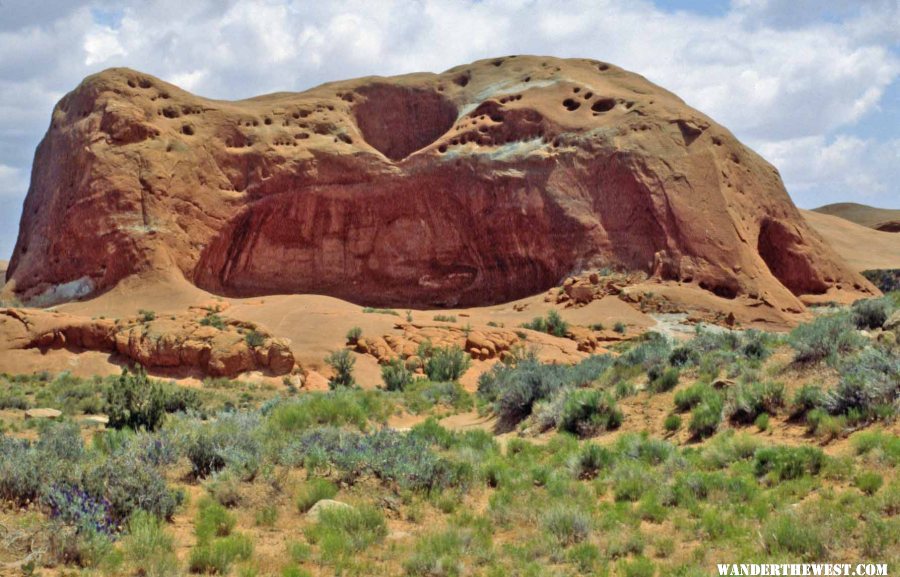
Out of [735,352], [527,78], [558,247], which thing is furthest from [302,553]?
[527,78]

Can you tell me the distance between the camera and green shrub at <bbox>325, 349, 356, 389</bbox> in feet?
70.3

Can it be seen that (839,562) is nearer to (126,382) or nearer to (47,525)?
(47,525)

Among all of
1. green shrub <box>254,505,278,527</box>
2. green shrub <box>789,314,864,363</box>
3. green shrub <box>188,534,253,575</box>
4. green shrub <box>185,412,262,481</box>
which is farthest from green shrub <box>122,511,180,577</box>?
green shrub <box>789,314,864,363</box>

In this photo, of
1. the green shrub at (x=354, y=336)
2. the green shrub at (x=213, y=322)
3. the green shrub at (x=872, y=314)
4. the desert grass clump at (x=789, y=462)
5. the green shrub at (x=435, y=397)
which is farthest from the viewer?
the green shrub at (x=354, y=336)

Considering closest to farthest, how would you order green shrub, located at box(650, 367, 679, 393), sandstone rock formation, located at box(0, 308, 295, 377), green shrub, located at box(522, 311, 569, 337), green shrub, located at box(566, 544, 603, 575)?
1. green shrub, located at box(566, 544, 603, 575)
2. green shrub, located at box(650, 367, 679, 393)
3. sandstone rock formation, located at box(0, 308, 295, 377)
4. green shrub, located at box(522, 311, 569, 337)

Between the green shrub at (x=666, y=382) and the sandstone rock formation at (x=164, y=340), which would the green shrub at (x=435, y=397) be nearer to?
the green shrub at (x=666, y=382)

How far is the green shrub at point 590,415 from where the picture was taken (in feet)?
36.7

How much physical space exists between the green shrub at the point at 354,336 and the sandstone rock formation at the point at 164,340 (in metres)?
2.31

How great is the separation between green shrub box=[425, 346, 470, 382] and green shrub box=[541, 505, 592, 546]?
1374cm

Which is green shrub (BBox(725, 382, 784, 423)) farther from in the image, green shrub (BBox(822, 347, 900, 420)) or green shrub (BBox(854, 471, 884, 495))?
green shrub (BBox(854, 471, 884, 495))

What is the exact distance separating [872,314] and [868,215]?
85111 millimetres

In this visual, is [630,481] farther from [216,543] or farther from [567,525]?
[216,543]

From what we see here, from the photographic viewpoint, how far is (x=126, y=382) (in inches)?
546

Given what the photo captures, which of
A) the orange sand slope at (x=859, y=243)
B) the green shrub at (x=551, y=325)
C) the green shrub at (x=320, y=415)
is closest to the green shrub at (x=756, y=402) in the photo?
the green shrub at (x=320, y=415)
